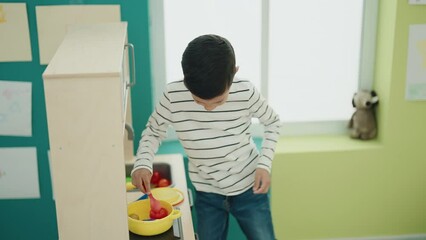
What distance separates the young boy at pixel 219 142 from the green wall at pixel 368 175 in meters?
0.74

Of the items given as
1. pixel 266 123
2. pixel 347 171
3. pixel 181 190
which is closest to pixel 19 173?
pixel 181 190

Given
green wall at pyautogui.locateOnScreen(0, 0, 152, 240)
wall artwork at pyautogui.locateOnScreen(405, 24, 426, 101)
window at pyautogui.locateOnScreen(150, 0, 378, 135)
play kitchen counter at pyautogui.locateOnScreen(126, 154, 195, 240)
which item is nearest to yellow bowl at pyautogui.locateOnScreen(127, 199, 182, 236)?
play kitchen counter at pyautogui.locateOnScreen(126, 154, 195, 240)

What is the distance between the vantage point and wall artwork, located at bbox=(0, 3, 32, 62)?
204 centimetres

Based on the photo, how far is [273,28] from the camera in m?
2.38

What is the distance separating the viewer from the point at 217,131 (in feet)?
5.01

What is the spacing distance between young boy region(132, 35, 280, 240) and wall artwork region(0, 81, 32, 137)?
2.84 ft

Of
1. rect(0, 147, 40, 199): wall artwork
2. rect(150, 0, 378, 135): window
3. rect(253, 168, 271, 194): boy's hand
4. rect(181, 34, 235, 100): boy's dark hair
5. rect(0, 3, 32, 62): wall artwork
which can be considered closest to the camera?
rect(181, 34, 235, 100): boy's dark hair

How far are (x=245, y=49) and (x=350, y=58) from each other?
1.76 feet

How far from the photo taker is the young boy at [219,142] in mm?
1329

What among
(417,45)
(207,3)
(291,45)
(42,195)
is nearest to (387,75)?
(417,45)

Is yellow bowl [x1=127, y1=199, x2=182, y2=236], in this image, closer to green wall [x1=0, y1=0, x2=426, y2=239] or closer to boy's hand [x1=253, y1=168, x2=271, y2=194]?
boy's hand [x1=253, y1=168, x2=271, y2=194]

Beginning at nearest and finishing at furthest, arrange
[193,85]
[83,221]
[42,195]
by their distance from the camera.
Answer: [83,221], [193,85], [42,195]

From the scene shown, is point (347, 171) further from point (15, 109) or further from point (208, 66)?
point (15, 109)

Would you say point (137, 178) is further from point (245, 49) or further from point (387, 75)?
point (387, 75)
